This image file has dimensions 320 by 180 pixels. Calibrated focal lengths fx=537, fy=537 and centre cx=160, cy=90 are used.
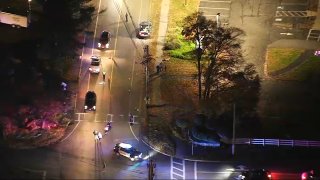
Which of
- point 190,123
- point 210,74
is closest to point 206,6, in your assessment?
point 210,74

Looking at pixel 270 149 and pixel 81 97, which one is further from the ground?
pixel 81 97

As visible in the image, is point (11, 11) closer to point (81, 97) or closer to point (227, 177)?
point (81, 97)

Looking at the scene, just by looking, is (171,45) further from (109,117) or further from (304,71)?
(304,71)

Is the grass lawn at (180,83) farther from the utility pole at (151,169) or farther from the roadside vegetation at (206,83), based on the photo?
the utility pole at (151,169)

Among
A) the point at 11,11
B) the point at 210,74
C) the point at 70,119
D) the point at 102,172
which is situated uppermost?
the point at 11,11

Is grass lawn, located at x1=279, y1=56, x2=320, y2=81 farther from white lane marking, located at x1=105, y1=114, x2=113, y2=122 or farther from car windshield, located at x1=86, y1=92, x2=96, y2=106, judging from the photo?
car windshield, located at x1=86, y1=92, x2=96, y2=106

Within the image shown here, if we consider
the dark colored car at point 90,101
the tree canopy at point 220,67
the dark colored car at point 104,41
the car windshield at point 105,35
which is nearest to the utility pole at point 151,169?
the dark colored car at point 90,101

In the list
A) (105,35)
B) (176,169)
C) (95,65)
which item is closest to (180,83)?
(95,65)
